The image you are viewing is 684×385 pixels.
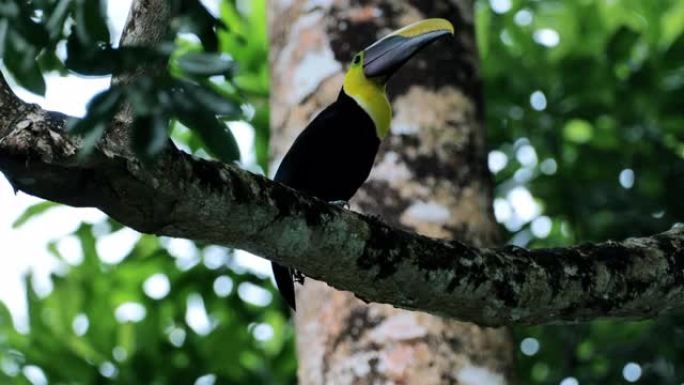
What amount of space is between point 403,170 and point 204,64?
156cm

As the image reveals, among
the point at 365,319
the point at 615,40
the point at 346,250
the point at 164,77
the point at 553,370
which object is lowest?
the point at 553,370

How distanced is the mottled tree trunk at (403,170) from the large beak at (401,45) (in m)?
0.16

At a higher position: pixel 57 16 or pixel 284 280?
pixel 57 16

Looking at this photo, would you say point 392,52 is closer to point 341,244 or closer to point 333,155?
point 333,155

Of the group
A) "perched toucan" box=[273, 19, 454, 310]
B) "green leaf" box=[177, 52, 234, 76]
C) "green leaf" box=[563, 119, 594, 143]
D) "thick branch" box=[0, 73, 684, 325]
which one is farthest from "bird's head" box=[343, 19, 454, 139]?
"green leaf" box=[177, 52, 234, 76]

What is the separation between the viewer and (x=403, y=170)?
125 inches

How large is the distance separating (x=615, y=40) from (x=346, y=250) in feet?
8.00

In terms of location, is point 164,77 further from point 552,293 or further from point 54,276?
point 54,276

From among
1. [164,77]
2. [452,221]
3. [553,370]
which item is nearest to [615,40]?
[553,370]

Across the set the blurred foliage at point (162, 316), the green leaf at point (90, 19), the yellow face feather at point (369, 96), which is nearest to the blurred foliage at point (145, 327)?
the blurred foliage at point (162, 316)

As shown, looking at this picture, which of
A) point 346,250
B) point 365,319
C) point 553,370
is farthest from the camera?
point 553,370

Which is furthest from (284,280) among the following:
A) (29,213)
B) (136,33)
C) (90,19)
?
(29,213)

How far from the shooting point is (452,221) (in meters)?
3.12

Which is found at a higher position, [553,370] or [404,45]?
[404,45]
